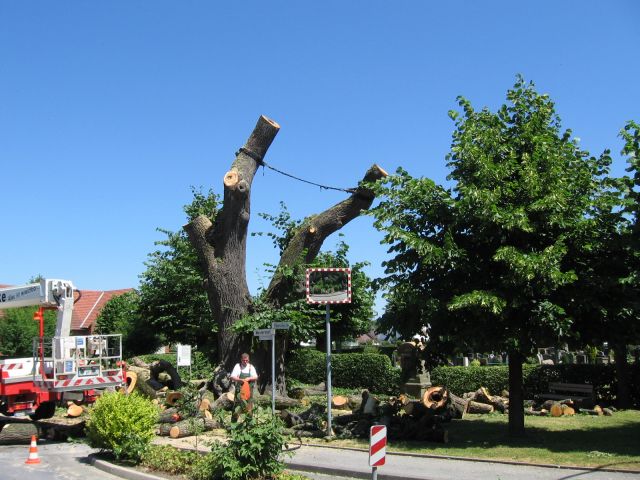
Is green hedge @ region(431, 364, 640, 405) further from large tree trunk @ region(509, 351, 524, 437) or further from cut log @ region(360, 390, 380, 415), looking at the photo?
large tree trunk @ region(509, 351, 524, 437)

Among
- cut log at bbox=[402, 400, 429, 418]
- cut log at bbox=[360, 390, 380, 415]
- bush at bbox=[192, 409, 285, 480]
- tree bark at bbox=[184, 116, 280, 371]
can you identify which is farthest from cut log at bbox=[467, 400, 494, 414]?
bush at bbox=[192, 409, 285, 480]

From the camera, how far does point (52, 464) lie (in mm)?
11031

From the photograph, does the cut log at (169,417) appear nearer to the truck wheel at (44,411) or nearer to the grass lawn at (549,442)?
the truck wheel at (44,411)

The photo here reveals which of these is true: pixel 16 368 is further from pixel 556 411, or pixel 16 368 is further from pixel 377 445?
pixel 556 411

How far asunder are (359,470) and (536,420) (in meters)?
7.03

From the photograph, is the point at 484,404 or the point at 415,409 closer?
the point at 415,409

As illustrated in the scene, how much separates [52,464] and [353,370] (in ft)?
45.6

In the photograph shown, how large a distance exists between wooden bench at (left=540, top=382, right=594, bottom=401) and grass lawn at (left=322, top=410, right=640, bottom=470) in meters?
2.34

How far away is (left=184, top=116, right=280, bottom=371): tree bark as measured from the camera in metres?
18.0

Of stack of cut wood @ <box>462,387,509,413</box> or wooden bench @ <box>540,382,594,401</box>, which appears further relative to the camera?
wooden bench @ <box>540,382,594,401</box>

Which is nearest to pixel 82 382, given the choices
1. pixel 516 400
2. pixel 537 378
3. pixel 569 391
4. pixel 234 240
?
pixel 234 240

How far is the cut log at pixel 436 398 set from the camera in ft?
49.4

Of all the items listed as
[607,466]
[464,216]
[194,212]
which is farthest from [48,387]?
[194,212]

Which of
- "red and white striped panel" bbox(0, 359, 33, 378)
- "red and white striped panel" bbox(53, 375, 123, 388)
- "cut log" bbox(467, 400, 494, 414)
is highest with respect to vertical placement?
"red and white striped panel" bbox(0, 359, 33, 378)
